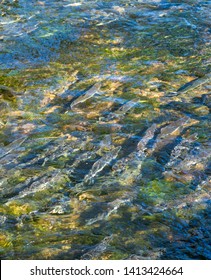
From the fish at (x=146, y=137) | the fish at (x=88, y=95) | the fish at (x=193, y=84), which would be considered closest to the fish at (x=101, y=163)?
the fish at (x=146, y=137)

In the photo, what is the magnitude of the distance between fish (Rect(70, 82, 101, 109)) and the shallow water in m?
0.01

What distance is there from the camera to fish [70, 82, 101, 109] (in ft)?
18.9

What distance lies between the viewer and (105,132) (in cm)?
524

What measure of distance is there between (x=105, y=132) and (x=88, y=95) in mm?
787

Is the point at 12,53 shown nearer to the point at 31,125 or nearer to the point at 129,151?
the point at 31,125

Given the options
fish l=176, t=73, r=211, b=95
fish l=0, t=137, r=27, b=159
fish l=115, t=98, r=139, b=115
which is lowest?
fish l=176, t=73, r=211, b=95

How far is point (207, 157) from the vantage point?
484 centimetres

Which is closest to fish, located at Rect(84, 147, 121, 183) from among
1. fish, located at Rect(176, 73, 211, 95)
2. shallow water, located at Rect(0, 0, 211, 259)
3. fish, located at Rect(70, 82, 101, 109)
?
shallow water, located at Rect(0, 0, 211, 259)

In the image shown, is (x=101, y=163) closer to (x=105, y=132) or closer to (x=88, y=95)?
(x=105, y=132)

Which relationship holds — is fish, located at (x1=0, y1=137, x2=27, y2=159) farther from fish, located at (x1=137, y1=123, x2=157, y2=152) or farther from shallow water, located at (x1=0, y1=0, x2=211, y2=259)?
fish, located at (x1=137, y1=123, x2=157, y2=152)

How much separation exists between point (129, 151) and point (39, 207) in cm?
106

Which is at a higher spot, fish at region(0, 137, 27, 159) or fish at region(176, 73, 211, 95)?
fish at region(0, 137, 27, 159)

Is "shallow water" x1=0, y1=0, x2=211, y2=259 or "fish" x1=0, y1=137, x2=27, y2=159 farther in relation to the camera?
"fish" x1=0, y1=137, x2=27, y2=159

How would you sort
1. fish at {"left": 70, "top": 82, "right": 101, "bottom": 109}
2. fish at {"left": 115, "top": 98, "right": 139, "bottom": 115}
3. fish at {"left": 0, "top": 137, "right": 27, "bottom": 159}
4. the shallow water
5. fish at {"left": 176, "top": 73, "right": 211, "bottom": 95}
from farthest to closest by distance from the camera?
fish at {"left": 176, "top": 73, "right": 211, "bottom": 95} < fish at {"left": 70, "top": 82, "right": 101, "bottom": 109} < fish at {"left": 115, "top": 98, "right": 139, "bottom": 115} < fish at {"left": 0, "top": 137, "right": 27, "bottom": 159} < the shallow water
